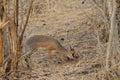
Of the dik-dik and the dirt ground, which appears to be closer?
the dirt ground

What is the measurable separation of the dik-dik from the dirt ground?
0.46 ft

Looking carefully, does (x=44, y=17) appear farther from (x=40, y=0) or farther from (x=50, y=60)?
(x=50, y=60)

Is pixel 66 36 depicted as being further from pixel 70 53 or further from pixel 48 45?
pixel 70 53

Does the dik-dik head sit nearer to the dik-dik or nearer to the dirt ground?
the dik-dik

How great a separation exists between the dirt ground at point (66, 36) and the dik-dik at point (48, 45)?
0.46 ft

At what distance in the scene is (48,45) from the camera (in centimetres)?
804

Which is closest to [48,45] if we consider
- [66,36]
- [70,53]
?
[70,53]

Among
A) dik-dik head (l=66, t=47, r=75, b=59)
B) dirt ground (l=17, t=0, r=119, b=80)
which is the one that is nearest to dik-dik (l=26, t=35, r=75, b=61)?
dik-dik head (l=66, t=47, r=75, b=59)

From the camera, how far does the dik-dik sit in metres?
7.80

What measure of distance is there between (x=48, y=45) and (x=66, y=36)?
1.29 m

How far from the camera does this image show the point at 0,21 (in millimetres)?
6047

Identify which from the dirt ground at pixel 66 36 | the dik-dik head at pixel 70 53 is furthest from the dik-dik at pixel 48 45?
the dirt ground at pixel 66 36

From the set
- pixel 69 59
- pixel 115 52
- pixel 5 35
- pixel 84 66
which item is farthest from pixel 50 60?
pixel 115 52

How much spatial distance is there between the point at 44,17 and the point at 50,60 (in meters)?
3.18
